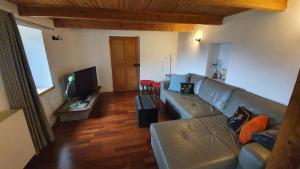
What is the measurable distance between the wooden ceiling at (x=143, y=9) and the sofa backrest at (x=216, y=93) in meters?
1.28

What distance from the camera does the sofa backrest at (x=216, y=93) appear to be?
2506 millimetres

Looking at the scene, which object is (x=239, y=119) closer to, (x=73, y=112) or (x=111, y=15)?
(x=111, y=15)

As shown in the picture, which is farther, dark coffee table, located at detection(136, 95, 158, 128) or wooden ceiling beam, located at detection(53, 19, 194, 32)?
wooden ceiling beam, located at detection(53, 19, 194, 32)

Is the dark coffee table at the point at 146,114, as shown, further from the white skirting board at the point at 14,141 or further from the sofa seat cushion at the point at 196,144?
the white skirting board at the point at 14,141

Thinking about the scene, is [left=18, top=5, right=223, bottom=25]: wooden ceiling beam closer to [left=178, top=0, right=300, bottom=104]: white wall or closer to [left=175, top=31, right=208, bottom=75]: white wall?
[left=178, top=0, right=300, bottom=104]: white wall

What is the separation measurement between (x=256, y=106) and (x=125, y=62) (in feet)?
13.1

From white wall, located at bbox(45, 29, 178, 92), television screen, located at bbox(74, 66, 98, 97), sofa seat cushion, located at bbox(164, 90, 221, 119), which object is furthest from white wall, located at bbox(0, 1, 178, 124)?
sofa seat cushion, located at bbox(164, 90, 221, 119)

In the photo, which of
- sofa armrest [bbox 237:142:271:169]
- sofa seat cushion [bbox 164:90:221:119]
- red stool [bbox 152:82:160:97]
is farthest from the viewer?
red stool [bbox 152:82:160:97]

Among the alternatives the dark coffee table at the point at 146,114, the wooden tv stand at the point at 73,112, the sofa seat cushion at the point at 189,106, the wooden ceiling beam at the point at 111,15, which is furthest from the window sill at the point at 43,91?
the sofa seat cushion at the point at 189,106

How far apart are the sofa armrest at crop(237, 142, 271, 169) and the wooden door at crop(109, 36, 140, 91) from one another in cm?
418

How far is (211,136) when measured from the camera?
1.81m

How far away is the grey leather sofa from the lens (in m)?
1.41

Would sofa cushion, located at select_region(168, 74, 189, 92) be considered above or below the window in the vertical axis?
below

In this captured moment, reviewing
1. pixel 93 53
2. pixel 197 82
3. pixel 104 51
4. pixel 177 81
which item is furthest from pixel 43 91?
pixel 197 82
